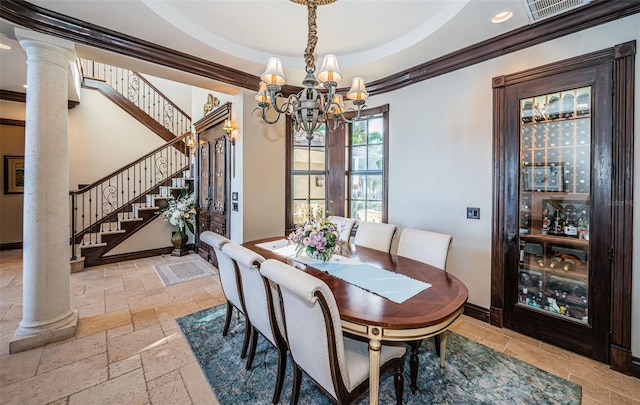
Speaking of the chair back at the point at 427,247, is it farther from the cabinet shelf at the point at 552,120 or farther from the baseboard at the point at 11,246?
the baseboard at the point at 11,246

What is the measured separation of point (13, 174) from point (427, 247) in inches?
315

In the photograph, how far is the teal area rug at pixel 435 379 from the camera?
1.82 metres

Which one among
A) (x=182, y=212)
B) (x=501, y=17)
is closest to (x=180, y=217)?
(x=182, y=212)

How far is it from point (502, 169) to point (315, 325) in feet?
8.21

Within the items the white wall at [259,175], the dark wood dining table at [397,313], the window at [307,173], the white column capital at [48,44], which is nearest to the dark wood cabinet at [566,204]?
the dark wood dining table at [397,313]

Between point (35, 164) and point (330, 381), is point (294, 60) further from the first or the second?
point (330, 381)

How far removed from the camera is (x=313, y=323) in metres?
1.33

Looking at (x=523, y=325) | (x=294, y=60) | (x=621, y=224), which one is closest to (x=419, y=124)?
(x=294, y=60)

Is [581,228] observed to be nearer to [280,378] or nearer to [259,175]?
[280,378]

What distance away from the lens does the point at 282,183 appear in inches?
165

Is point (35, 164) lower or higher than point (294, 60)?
lower

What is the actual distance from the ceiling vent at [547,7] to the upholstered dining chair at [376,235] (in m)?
2.17

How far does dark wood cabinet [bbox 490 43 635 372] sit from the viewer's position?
2.11 metres

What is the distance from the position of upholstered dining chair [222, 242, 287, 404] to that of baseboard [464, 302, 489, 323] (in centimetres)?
213
